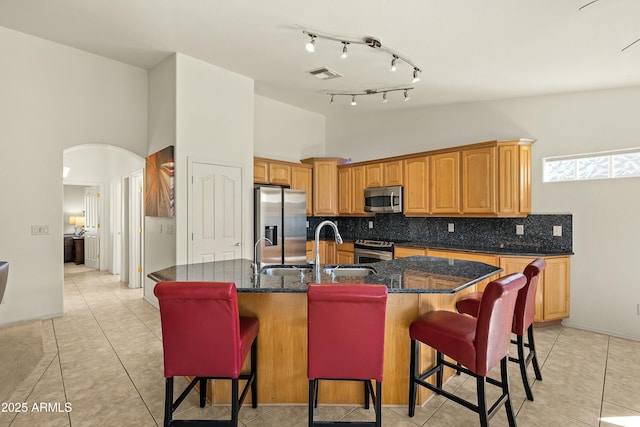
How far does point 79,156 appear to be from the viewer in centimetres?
709

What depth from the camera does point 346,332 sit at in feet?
5.74

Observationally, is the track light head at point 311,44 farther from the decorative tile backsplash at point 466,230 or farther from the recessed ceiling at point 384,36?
the decorative tile backsplash at point 466,230

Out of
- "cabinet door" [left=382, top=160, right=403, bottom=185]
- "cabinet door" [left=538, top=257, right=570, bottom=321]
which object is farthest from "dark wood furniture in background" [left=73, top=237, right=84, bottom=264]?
"cabinet door" [left=538, top=257, right=570, bottom=321]

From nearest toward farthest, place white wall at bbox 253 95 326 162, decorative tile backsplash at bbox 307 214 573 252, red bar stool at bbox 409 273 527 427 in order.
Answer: red bar stool at bbox 409 273 527 427 → decorative tile backsplash at bbox 307 214 573 252 → white wall at bbox 253 95 326 162

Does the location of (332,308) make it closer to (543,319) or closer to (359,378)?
(359,378)

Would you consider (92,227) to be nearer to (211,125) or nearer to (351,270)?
(211,125)

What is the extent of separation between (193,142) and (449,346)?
3.53m

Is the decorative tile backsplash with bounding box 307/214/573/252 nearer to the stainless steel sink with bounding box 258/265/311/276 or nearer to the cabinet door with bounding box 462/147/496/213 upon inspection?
the cabinet door with bounding box 462/147/496/213

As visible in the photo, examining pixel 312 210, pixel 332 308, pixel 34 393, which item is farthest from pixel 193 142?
pixel 332 308

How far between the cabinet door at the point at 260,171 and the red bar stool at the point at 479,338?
3.47 meters

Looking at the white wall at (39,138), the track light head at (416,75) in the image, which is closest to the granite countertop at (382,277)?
the track light head at (416,75)

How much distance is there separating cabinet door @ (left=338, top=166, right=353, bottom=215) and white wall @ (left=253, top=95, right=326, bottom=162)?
0.84 m

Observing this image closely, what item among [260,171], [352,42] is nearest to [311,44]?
[352,42]

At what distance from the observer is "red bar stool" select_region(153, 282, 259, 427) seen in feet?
5.55
